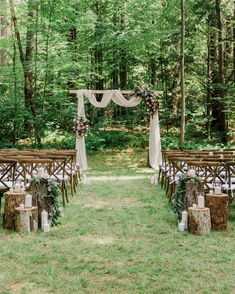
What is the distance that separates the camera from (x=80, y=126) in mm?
14211

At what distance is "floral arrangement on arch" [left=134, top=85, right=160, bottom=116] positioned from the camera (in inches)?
563

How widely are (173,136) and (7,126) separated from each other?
7.60 m

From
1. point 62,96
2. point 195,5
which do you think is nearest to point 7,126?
point 62,96

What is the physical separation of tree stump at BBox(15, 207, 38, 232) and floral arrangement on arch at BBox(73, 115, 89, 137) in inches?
316

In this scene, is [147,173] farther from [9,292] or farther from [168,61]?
[9,292]

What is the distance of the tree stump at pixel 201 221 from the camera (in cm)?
613

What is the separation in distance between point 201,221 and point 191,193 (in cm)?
67

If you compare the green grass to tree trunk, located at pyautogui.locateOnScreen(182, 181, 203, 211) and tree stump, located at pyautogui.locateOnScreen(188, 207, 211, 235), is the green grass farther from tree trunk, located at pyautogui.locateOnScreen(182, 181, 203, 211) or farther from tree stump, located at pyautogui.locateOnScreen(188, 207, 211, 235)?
tree trunk, located at pyautogui.locateOnScreen(182, 181, 203, 211)

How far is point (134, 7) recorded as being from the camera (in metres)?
19.8

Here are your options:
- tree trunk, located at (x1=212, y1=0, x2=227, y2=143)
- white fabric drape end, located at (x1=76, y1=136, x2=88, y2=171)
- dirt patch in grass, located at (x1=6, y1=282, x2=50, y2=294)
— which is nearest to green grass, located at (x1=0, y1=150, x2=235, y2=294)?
dirt patch in grass, located at (x1=6, y1=282, x2=50, y2=294)

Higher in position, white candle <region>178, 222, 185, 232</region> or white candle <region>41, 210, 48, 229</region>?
white candle <region>41, 210, 48, 229</region>

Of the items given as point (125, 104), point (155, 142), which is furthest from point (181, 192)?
point (125, 104)

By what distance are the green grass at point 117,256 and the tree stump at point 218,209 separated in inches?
7.2

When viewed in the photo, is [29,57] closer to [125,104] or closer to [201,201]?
[125,104]
